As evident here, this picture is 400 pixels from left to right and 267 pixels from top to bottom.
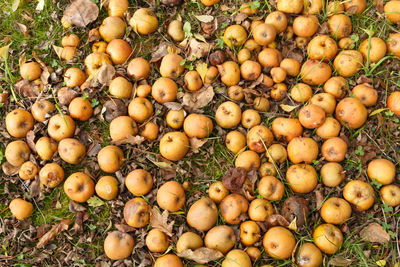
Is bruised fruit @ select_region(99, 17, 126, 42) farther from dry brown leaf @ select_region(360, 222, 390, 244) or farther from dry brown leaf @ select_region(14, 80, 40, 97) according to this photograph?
dry brown leaf @ select_region(360, 222, 390, 244)

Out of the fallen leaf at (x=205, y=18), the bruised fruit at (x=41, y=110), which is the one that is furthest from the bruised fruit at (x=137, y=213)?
the fallen leaf at (x=205, y=18)

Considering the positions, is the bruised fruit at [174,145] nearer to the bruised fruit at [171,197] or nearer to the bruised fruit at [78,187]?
the bruised fruit at [171,197]

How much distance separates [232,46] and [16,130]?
2846 millimetres

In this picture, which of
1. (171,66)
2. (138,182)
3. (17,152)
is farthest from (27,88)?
(138,182)

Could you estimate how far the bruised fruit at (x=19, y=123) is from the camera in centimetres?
400

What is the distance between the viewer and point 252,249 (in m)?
3.40

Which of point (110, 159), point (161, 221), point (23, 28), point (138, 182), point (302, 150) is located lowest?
point (161, 221)

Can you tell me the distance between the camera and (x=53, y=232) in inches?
146

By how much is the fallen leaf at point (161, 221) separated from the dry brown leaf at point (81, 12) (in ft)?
9.04

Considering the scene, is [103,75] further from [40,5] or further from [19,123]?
[40,5]

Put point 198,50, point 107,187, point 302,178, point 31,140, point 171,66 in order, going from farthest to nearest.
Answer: point 198,50
point 171,66
point 31,140
point 107,187
point 302,178

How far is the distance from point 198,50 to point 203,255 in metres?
2.49

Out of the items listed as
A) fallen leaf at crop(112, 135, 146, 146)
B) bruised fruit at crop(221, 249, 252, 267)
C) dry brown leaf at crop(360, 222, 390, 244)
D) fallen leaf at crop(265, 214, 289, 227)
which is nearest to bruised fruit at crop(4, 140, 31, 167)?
fallen leaf at crop(112, 135, 146, 146)

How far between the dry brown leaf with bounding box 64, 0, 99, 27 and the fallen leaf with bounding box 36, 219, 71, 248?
261 centimetres
